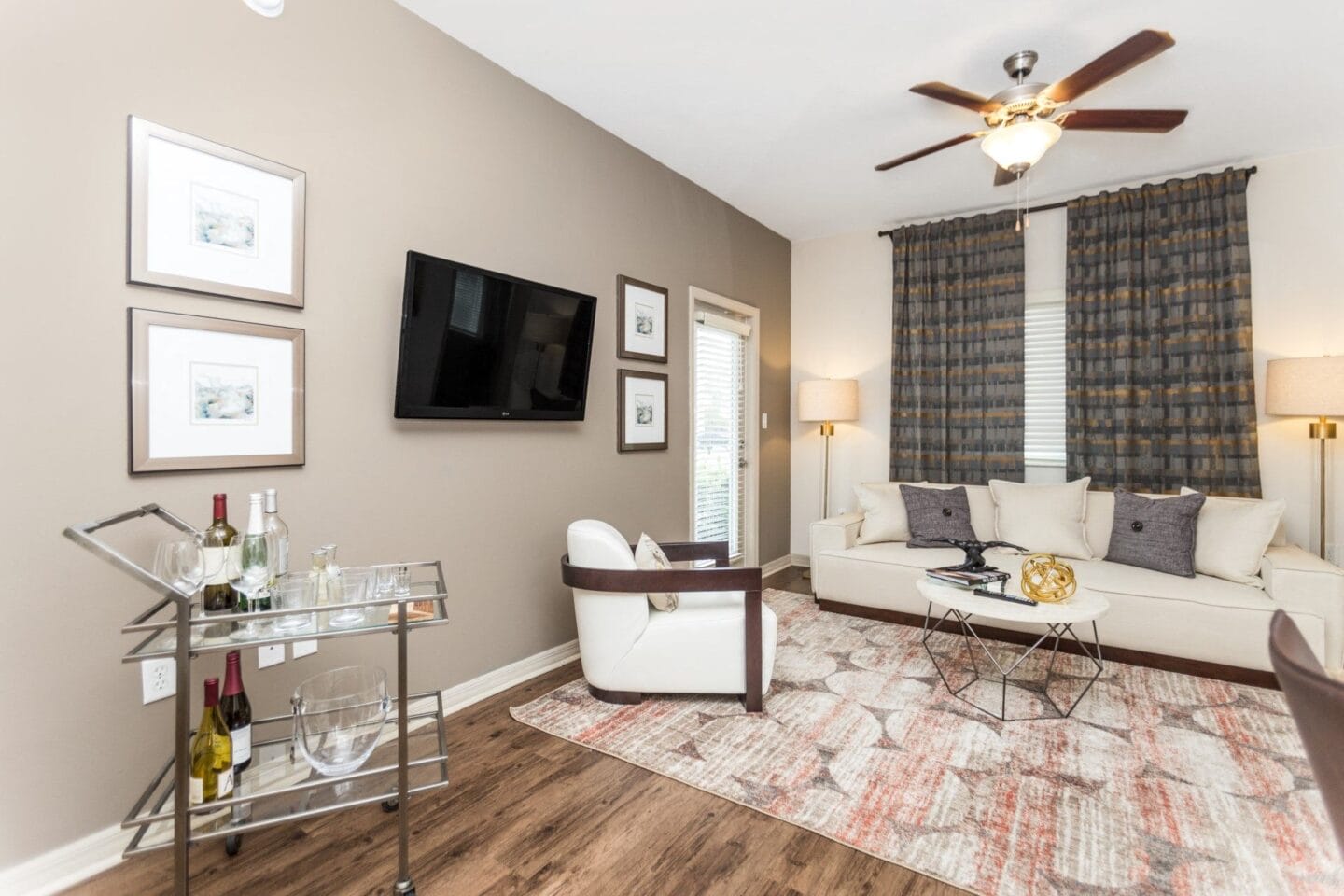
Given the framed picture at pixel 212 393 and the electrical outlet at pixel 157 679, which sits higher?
the framed picture at pixel 212 393

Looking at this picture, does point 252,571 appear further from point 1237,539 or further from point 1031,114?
point 1237,539

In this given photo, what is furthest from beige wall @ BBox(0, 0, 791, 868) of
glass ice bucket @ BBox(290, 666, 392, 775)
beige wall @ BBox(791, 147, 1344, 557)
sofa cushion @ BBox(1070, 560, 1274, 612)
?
beige wall @ BBox(791, 147, 1344, 557)

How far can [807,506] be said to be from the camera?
17.9ft

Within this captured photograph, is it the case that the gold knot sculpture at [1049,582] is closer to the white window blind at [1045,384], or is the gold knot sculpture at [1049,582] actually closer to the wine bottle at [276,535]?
the white window blind at [1045,384]

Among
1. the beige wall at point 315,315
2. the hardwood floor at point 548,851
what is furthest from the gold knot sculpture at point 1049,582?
the beige wall at point 315,315

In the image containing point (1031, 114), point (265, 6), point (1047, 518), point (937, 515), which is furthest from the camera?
point (937, 515)

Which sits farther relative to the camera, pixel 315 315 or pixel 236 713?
pixel 315 315

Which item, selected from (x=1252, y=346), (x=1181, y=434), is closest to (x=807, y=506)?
(x=1181, y=434)

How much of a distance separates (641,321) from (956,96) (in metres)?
1.90

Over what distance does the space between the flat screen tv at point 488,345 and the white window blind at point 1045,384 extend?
3.25 m

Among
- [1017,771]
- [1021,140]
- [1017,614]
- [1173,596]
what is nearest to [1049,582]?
[1017,614]

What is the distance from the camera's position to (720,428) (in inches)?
183

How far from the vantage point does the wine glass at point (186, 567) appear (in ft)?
5.05

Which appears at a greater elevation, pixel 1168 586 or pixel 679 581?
pixel 679 581
